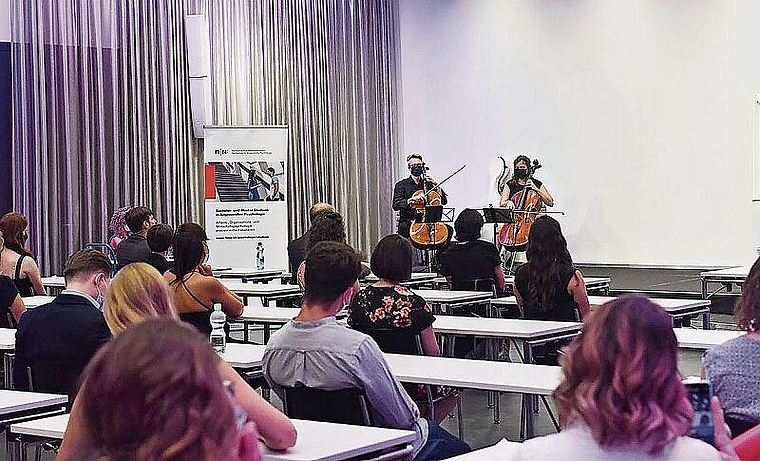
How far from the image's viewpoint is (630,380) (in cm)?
206

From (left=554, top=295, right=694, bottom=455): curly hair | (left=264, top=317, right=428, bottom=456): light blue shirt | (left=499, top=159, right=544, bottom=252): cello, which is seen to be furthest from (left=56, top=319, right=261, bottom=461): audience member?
(left=499, top=159, right=544, bottom=252): cello

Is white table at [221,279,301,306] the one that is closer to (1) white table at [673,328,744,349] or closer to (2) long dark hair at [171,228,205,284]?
(2) long dark hair at [171,228,205,284]

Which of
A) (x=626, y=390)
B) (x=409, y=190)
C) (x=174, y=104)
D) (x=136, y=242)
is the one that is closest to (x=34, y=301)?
(x=136, y=242)

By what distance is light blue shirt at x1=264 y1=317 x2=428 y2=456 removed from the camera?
3.67 metres

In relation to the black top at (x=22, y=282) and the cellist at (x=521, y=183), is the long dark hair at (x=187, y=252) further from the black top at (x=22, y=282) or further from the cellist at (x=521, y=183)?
the cellist at (x=521, y=183)

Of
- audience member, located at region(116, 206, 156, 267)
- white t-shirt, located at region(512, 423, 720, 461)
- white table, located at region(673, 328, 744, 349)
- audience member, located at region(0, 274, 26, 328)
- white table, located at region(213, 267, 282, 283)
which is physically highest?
audience member, located at region(116, 206, 156, 267)

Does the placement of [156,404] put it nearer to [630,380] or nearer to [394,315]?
[630,380]

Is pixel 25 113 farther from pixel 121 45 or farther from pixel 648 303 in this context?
pixel 648 303

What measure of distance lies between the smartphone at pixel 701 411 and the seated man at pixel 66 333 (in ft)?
8.47

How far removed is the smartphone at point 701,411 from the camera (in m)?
2.28

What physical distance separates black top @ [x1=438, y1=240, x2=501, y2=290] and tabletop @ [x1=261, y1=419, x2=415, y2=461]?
4628 mm

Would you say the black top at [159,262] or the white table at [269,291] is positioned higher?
the black top at [159,262]

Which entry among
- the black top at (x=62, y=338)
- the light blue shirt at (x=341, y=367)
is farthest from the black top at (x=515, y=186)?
the light blue shirt at (x=341, y=367)

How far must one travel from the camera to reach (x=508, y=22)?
14.3 m
